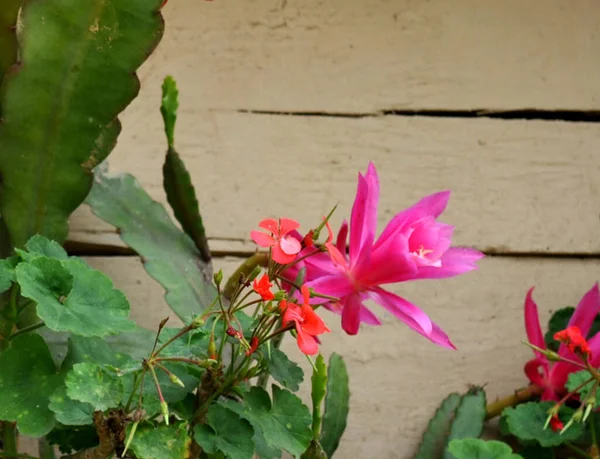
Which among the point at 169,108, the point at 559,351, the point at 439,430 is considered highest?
the point at 169,108

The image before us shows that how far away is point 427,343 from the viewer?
2.83 feet

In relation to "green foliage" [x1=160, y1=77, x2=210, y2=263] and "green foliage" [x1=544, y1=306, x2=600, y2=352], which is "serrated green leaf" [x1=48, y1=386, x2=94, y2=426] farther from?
"green foliage" [x1=544, y1=306, x2=600, y2=352]

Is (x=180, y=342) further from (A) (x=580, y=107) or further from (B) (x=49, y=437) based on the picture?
(A) (x=580, y=107)

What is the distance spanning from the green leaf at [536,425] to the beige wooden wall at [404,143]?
118mm

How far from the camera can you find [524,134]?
92 cm

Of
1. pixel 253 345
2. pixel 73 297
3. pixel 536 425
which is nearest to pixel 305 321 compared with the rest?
pixel 253 345

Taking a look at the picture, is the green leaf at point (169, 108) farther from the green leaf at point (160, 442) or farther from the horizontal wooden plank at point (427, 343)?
the green leaf at point (160, 442)

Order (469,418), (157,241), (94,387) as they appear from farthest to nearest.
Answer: (469,418) → (157,241) → (94,387)

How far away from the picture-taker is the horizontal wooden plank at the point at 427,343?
822 mm

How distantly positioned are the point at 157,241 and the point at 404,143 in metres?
0.37

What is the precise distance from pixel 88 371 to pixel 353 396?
461 millimetres

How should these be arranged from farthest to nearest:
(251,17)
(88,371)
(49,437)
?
(251,17) < (49,437) < (88,371)

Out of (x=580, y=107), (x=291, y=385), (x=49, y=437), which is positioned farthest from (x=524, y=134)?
(x=49, y=437)

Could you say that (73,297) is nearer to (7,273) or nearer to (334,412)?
(7,273)
